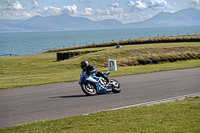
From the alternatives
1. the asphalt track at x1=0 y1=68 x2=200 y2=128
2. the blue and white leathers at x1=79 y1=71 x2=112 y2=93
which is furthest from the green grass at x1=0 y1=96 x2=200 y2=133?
the blue and white leathers at x1=79 y1=71 x2=112 y2=93

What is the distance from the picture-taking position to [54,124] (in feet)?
26.9

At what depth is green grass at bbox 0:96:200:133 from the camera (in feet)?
22.6

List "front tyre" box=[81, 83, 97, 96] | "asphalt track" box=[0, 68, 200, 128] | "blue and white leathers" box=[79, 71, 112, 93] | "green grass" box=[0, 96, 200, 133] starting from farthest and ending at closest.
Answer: "front tyre" box=[81, 83, 97, 96]
"blue and white leathers" box=[79, 71, 112, 93]
"asphalt track" box=[0, 68, 200, 128]
"green grass" box=[0, 96, 200, 133]

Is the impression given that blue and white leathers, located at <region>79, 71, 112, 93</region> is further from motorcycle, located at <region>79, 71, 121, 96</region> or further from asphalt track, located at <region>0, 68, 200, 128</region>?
asphalt track, located at <region>0, 68, 200, 128</region>

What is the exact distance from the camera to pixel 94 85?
13.7 metres

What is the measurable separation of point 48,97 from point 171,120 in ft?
23.9

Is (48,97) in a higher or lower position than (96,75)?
lower

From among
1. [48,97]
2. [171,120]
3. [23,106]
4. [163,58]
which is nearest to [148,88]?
[48,97]

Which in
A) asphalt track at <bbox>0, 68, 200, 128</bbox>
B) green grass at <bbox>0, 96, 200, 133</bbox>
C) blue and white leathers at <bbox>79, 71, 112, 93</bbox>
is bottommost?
asphalt track at <bbox>0, 68, 200, 128</bbox>

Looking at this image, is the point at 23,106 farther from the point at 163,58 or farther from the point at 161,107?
the point at 163,58

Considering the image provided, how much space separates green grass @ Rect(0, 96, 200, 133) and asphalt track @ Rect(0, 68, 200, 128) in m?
1.24

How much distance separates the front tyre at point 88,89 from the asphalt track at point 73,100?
270 millimetres

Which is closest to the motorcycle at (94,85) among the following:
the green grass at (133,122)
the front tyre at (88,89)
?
the front tyre at (88,89)

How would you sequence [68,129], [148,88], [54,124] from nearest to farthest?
[68,129]
[54,124]
[148,88]
